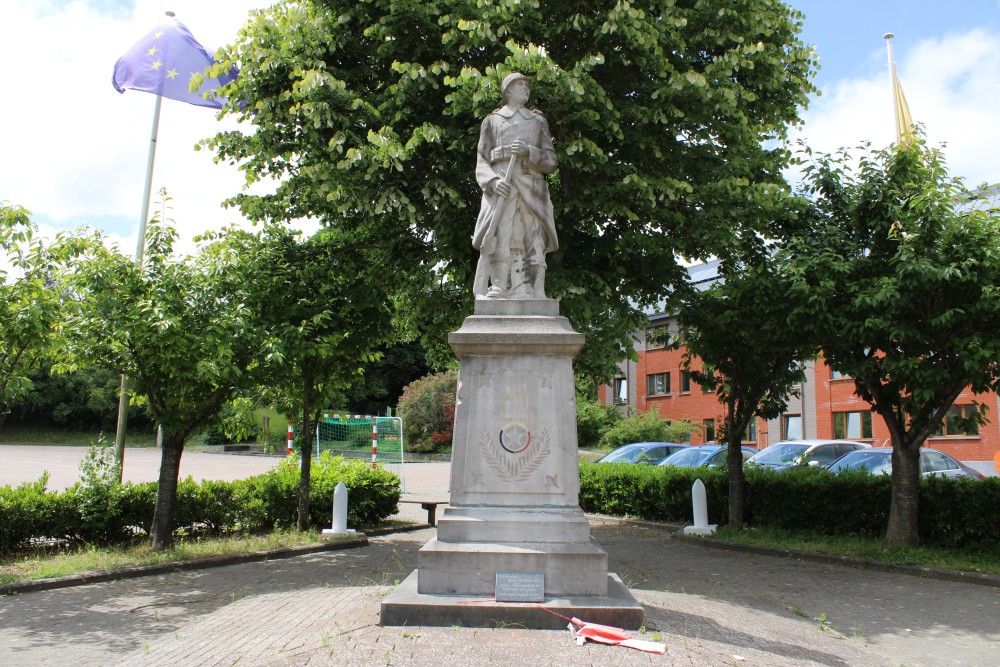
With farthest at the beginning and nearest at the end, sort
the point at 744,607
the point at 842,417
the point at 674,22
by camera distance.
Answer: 1. the point at 842,417
2. the point at 674,22
3. the point at 744,607

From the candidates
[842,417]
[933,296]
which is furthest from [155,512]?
[842,417]

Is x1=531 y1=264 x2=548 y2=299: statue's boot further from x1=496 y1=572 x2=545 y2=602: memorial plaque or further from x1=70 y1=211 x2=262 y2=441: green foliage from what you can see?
x1=70 y1=211 x2=262 y2=441: green foliage

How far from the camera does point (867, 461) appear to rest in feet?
52.3

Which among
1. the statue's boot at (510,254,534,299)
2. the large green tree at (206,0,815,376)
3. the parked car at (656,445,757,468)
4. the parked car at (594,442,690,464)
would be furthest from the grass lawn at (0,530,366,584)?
the parked car at (594,442,690,464)

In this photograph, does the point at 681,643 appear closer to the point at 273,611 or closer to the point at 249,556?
the point at 273,611

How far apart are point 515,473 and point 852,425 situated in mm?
29549

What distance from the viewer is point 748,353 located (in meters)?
13.3

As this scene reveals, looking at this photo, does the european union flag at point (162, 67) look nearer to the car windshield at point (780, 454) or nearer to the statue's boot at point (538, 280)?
the statue's boot at point (538, 280)

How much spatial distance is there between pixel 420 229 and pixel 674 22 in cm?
481

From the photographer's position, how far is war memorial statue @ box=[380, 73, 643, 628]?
5.87 m

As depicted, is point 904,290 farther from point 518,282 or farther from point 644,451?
point 644,451

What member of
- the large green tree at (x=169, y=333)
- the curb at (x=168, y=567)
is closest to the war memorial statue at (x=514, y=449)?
the large green tree at (x=169, y=333)

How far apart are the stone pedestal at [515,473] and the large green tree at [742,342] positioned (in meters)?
5.72

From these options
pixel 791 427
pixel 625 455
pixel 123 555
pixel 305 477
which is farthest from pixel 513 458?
pixel 791 427
